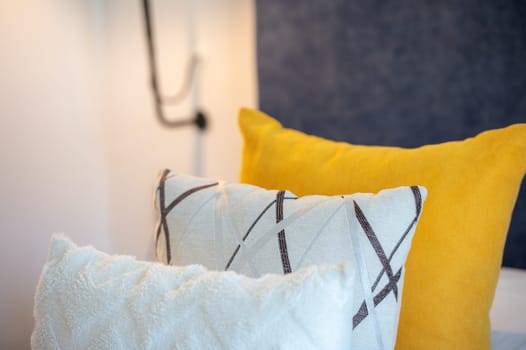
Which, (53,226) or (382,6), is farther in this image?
(53,226)

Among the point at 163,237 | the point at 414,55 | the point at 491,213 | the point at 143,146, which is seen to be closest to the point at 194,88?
the point at 143,146

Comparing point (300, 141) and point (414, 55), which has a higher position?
point (414, 55)

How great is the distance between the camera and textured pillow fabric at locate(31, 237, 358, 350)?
1.66ft

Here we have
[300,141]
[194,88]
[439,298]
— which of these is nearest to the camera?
[439,298]

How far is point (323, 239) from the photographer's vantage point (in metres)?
0.64

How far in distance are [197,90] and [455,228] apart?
1152mm

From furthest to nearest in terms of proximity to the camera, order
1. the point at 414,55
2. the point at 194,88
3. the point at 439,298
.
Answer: the point at 194,88
the point at 414,55
the point at 439,298

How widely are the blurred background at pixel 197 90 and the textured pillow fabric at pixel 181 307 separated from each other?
0.40 m

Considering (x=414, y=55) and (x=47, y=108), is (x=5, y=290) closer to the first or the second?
(x=47, y=108)

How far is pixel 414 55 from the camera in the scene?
3.92ft

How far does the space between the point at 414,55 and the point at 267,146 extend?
Result: 465 millimetres

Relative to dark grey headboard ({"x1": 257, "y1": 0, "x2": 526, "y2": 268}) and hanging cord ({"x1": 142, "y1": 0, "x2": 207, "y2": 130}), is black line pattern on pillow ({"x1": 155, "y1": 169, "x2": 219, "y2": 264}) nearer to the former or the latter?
dark grey headboard ({"x1": 257, "y1": 0, "x2": 526, "y2": 268})

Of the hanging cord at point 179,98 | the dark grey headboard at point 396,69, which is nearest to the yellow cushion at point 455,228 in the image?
the dark grey headboard at point 396,69

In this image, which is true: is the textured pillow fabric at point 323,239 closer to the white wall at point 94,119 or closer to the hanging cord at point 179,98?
the white wall at point 94,119
